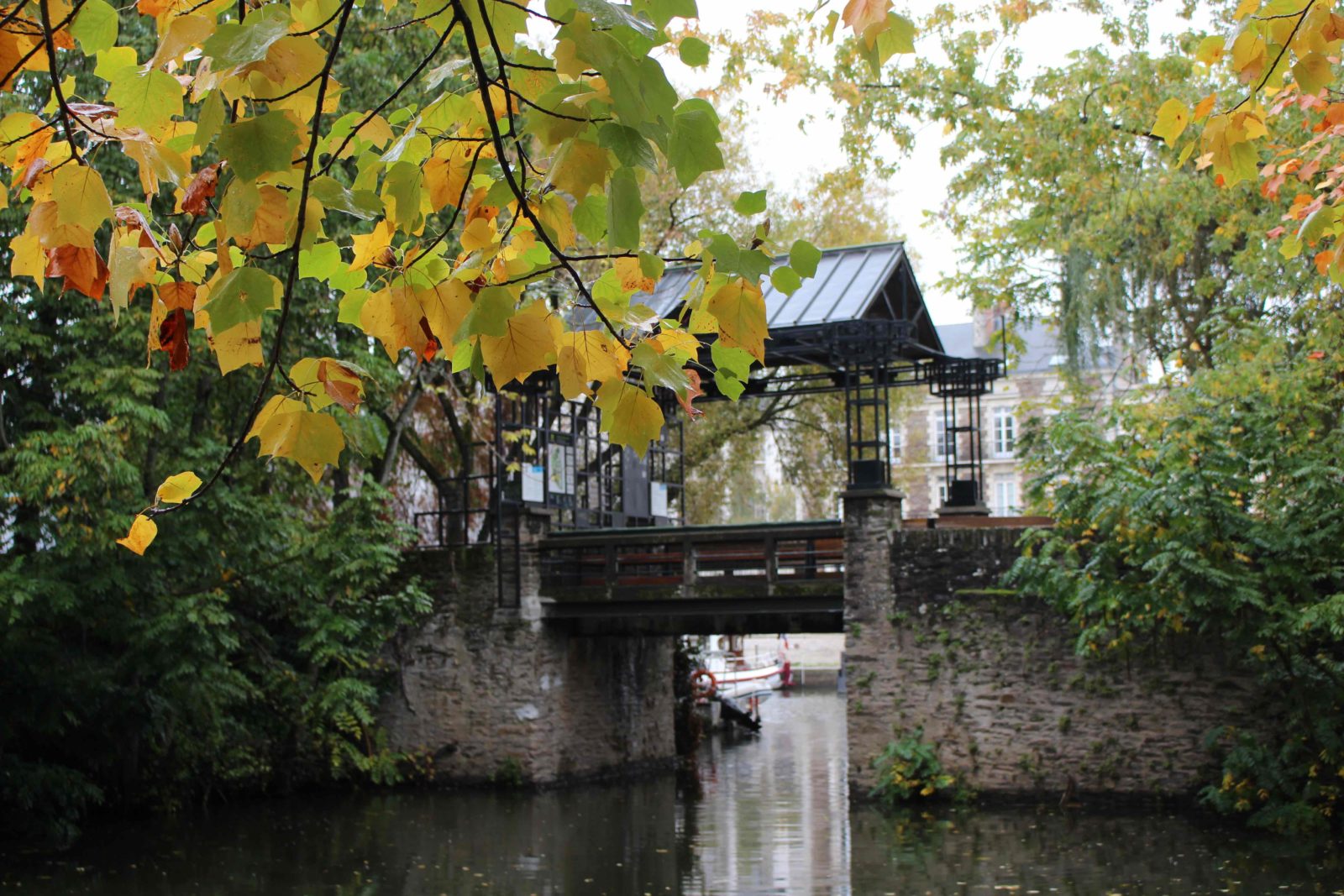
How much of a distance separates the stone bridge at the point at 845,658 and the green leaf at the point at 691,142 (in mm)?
11924

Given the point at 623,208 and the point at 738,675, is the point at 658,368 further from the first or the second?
the point at 738,675

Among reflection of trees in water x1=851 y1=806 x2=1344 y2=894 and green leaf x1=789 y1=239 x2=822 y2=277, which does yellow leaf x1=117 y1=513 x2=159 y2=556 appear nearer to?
green leaf x1=789 y1=239 x2=822 y2=277

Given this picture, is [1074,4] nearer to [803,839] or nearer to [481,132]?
[803,839]

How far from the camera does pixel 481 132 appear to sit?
8.93ft

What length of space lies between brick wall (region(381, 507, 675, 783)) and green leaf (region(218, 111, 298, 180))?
13915mm

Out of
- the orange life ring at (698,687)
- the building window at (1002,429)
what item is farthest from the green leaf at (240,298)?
the building window at (1002,429)

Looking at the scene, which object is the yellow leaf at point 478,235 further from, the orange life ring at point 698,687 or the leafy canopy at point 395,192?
the orange life ring at point 698,687

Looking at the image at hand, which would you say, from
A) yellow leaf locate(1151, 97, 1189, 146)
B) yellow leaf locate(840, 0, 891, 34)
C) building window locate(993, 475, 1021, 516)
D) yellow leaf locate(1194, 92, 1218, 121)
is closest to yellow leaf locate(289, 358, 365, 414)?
yellow leaf locate(840, 0, 891, 34)

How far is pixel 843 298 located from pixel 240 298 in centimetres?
1348

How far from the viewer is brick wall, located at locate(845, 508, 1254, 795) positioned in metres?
13.1

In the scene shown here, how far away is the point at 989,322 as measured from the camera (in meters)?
28.4

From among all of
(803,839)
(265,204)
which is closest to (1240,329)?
(803,839)

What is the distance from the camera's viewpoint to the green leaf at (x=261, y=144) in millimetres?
2131

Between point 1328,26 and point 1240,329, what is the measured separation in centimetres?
1079
